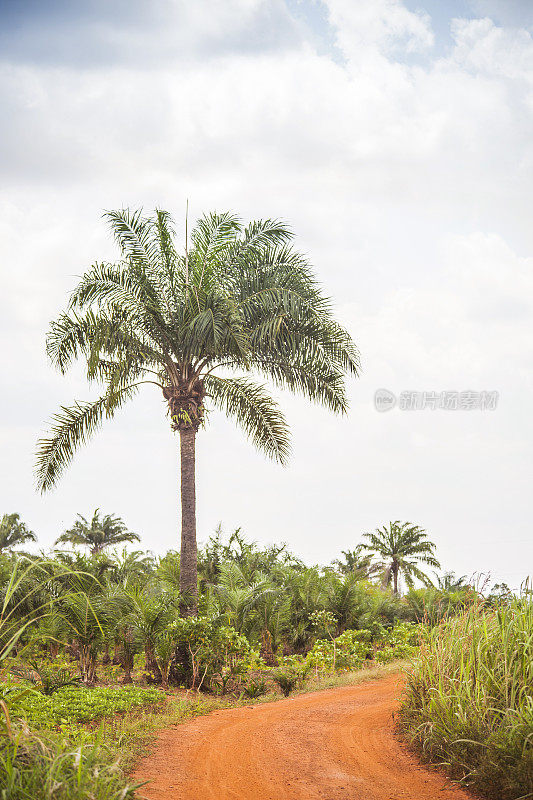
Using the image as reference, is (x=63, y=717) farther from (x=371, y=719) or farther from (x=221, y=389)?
(x=221, y=389)

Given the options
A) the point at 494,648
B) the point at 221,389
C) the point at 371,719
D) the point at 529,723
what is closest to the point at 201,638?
the point at 371,719

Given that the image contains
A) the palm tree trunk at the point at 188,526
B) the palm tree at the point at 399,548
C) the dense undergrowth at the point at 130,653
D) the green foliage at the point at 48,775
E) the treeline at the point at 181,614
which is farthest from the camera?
the palm tree at the point at 399,548

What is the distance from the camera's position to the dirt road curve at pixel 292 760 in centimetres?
524

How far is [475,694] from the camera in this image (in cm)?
582

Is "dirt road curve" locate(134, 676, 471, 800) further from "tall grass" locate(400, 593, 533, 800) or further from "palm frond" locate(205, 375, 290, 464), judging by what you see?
"palm frond" locate(205, 375, 290, 464)

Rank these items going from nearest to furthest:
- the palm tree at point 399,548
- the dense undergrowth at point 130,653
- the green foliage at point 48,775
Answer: the green foliage at point 48,775
the dense undergrowth at point 130,653
the palm tree at point 399,548

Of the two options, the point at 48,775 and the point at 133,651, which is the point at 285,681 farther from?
the point at 48,775

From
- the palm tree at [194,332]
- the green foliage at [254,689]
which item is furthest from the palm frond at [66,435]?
the green foliage at [254,689]

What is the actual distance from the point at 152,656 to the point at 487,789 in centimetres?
765

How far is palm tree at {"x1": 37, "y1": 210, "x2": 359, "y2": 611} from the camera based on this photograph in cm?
1236

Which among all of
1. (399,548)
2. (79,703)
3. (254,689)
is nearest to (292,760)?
(79,703)

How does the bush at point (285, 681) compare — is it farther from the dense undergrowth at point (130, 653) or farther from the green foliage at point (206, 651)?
the green foliage at point (206, 651)

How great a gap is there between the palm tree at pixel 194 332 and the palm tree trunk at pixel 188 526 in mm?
21

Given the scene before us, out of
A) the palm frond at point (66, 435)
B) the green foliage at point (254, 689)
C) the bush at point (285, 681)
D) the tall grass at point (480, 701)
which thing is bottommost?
the green foliage at point (254, 689)
